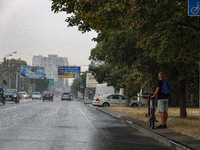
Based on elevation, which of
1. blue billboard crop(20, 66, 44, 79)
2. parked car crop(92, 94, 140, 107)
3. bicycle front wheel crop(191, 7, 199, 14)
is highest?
blue billboard crop(20, 66, 44, 79)

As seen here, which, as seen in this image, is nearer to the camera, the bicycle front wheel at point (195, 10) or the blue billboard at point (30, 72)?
the bicycle front wheel at point (195, 10)

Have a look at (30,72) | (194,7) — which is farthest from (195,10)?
(30,72)

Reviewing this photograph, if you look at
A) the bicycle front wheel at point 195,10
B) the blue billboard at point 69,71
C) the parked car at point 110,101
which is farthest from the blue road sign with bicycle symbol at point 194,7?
the blue billboard at point 69,71

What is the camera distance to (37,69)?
2694 inches

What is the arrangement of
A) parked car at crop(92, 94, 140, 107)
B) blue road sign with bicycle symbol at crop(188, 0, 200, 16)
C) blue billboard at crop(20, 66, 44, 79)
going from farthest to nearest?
blue billboard at crop(20, 66, 44, 79), parked car at crop(92, 94, 140, 107), blue road sign with bicycle symbol at crop(188, 0, 200, 16)

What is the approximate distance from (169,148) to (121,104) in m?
23.5

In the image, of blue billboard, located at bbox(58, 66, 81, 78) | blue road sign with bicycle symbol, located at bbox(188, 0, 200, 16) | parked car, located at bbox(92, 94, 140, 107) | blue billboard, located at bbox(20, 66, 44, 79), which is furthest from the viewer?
blue billboard, located at bbox(20, 66, 44, 79)

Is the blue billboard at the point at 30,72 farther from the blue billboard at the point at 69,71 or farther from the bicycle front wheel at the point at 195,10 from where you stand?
the bicycle front wheel at the point at 195,10

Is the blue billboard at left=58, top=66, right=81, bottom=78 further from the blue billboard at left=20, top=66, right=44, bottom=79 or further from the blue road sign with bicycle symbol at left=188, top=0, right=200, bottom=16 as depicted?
the blue road sign with bicycle symbol at left=188, top=0, right=200, bottom=16

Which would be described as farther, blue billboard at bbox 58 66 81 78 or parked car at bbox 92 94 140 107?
blue billboard at bbox 58 66 81 78

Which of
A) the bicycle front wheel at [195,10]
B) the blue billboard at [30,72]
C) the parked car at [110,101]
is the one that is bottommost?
the parked car at [110,101]

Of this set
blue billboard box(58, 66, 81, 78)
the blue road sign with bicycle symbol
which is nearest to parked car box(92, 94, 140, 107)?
the blue road sign with bicycle symbol

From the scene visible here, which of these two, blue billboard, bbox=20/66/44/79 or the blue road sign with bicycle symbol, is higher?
blue billboard, bbox=20/66/44/79

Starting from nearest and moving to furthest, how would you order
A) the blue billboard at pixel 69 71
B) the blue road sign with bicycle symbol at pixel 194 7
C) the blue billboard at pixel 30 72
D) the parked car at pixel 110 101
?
the blue road sign with bicycle symbol at pixel 194 7
the parked car at pixel 110 101
the blue billboard at pixel 69 71
the blue billboard at pixel 30 72
